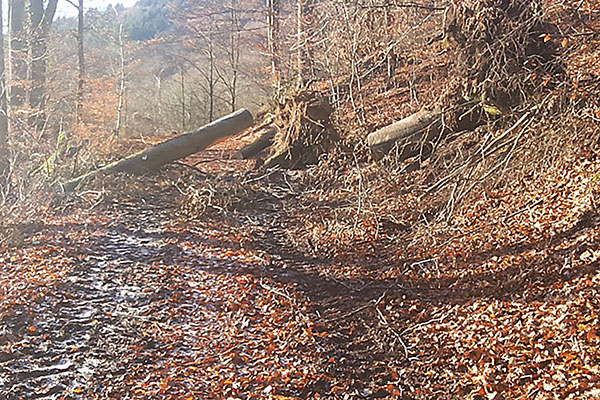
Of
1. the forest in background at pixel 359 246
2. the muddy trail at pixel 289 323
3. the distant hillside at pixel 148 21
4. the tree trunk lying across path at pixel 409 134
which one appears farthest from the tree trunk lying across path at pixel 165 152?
the distant hillside at pixel 148 21

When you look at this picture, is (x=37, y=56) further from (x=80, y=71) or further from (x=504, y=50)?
(x=504, y=50)

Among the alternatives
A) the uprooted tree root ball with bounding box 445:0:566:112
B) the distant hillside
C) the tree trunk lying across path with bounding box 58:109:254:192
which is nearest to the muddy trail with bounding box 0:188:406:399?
the tree trunk lying across path with bounding box 58:109:254:192

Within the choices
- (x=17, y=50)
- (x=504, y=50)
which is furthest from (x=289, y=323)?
(x=17, y=50)

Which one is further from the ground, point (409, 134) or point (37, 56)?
point (37, 56)

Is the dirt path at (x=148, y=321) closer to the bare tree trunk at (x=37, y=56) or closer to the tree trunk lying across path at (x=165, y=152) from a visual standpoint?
the tree trunk lying across path at (x=165, y=152)

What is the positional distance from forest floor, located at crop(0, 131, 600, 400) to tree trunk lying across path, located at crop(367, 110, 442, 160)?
2294mm

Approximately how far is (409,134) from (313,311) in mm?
4991

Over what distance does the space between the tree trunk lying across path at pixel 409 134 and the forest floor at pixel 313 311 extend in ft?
7.53

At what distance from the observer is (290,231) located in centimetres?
987

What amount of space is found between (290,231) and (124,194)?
424cm

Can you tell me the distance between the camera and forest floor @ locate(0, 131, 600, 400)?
5.20m

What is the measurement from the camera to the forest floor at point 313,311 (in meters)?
5.20

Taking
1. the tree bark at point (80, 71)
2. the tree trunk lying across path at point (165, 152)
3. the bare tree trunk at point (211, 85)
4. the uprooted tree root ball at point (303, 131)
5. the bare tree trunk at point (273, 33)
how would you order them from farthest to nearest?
the bare tree trunk at point (211, 85) → the bare tree trunk at point (273, 33) → the tree bark at point (80, 71) → the uprooted tree root ball at point (303, 131) → the tree trunk lying across path at point (165, 152)

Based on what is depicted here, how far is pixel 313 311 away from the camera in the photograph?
6855 mm
